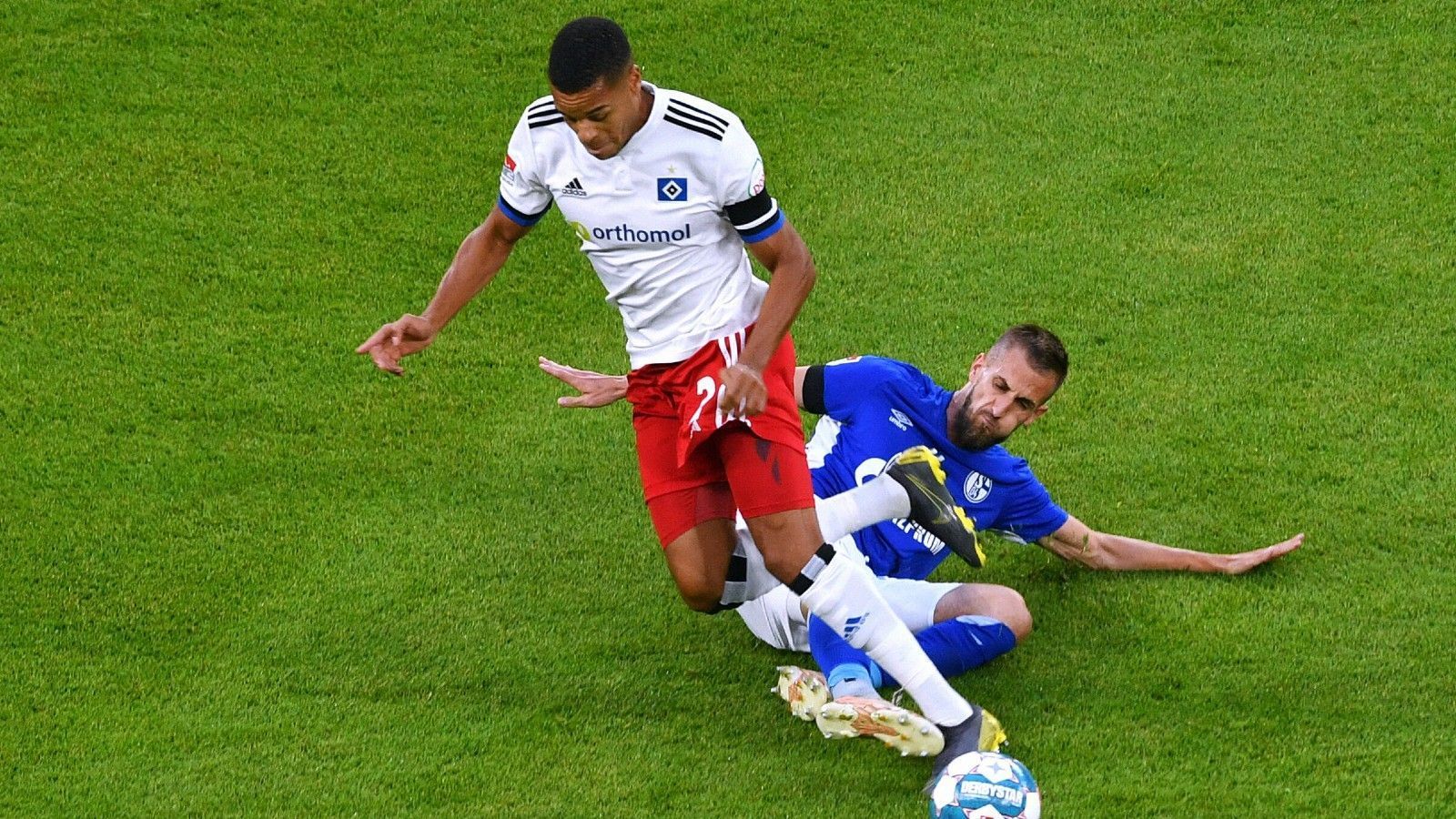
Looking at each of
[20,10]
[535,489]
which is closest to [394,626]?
[535,489]

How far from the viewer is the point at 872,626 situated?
509 cm

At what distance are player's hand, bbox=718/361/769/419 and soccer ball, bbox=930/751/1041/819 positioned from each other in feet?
3.92

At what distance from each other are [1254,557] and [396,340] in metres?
3.25

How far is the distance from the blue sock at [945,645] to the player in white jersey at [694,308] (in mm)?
380

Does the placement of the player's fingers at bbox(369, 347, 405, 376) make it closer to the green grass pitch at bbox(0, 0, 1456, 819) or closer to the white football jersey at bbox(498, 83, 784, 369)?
the white football jersey at bbox(498, 83, 784, 369)

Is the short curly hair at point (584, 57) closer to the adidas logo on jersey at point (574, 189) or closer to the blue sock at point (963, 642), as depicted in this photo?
the adidas logo on jersey at point (574, 189)

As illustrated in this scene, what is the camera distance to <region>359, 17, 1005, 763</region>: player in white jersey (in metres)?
4.99

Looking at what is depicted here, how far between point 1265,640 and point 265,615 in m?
3.60

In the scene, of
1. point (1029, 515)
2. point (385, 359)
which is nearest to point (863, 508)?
point (1029, 515)

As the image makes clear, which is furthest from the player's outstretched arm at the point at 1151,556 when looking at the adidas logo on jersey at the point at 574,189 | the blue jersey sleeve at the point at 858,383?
the adidas logo on jersey at the point at 574,189

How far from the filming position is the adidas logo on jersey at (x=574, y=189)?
17.0 feet

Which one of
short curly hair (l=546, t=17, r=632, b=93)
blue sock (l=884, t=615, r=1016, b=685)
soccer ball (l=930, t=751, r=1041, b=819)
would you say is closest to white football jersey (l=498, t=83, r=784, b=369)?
short curly hair (l=546, t=17, r=632, b=93)

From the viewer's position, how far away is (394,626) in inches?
240

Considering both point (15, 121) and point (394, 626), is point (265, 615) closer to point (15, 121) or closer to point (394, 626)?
point (394, 626)
